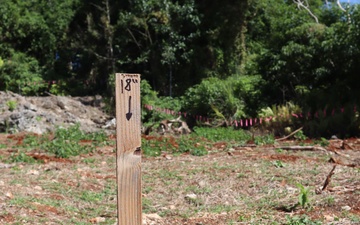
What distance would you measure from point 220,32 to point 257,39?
4774 millimetres

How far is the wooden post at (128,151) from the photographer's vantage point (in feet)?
9.57

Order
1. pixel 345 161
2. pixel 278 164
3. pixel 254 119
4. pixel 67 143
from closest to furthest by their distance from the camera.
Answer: pixel 278 164
pixel 345 161
pixel 67 143
pixel 254 119

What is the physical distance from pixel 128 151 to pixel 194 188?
11.9 feet

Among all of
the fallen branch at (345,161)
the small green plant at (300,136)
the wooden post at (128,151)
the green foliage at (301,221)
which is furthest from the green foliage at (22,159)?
the small green plant at (300,136)

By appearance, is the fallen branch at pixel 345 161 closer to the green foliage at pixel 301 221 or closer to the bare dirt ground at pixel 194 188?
the bare dirt ground at pixel 194 188

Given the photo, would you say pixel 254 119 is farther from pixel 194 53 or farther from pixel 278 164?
pixel 278 164

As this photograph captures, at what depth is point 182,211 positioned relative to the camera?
5418 mm

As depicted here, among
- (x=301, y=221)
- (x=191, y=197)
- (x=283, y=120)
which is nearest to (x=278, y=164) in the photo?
(x=191, y=197)

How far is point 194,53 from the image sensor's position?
19828mm

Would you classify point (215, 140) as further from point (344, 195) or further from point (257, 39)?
point (257, 39)

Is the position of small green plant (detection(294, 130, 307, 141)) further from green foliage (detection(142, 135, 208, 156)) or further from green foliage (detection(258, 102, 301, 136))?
green foliage (detection(142, 135, 208, 156))

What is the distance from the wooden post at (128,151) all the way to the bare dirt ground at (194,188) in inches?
67.7

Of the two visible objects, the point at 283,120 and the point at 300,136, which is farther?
the point at 283,120

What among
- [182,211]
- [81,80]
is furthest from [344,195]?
[81,80]
